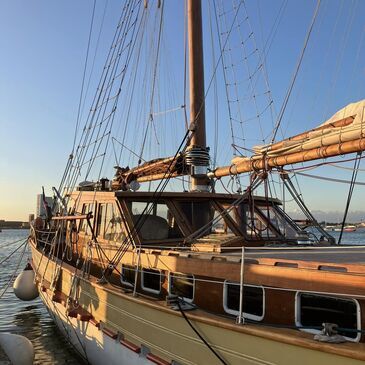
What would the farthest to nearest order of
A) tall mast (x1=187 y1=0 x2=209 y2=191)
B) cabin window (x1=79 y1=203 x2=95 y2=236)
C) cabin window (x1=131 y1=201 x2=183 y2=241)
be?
tall mast (x1=187 y1=0 x2=209 y2=191)
cabin window (x1=79 y1=203 x2=95 y2=236)
cabin window (x1=131 y1=201 x2=183 y2=241)

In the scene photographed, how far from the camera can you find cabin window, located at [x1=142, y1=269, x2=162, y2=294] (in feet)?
22.6

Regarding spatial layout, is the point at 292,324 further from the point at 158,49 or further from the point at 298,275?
the point at 158,49

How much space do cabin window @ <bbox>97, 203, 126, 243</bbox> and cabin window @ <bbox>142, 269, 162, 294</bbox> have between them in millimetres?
1139

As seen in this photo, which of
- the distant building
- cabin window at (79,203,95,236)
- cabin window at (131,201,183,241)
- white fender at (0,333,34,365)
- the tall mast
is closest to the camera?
cabin window at (131,201,183,241)

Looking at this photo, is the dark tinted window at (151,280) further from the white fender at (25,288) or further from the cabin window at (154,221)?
the white fender at (25,288)

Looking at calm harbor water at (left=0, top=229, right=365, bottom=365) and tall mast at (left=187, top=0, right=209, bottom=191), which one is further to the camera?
tall mast at (left=187, top=0, right=209, bottom=191)

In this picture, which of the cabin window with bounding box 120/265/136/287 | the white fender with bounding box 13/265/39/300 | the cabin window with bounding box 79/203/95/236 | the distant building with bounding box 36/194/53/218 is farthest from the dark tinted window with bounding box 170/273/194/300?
the distant building with bounding box 36/194/53/218

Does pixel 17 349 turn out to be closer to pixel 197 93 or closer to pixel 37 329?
pixel 37 329

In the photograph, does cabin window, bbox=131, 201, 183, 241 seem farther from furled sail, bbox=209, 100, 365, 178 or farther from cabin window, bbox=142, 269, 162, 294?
furled sail, bbox=209, 100, 365, 178

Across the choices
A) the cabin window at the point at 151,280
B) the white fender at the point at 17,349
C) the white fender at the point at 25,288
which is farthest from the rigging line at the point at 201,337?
the white fender at the point at 25,288

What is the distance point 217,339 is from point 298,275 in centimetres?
123

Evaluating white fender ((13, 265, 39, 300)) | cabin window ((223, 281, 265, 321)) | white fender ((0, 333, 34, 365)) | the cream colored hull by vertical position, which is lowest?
white fender ((0, 333, 34, 365))

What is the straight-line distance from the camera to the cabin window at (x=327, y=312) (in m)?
4.48

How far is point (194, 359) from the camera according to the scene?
18.1 ft
